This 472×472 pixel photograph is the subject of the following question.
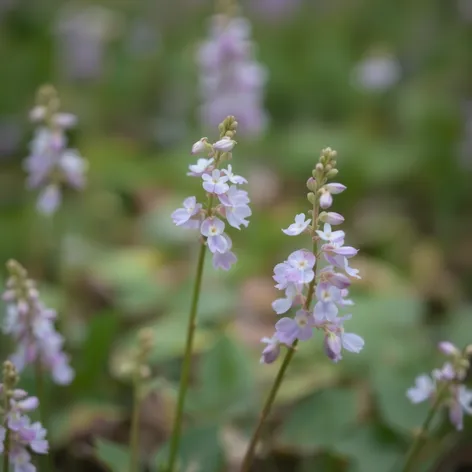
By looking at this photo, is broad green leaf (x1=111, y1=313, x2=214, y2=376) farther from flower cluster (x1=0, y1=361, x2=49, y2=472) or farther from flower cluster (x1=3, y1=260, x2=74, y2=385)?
flower cluster (x1=0, y1=361, x2=49, y2=472)

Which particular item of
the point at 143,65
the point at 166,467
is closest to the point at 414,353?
the point at 166,467

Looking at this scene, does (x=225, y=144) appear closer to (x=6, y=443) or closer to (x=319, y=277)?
(x=319, y=277)

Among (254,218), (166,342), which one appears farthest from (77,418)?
(254,218)

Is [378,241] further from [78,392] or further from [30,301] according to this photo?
[30,301]

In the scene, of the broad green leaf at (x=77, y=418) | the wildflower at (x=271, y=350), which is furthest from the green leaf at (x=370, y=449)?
the broad green leaf at (x=77, y=418)

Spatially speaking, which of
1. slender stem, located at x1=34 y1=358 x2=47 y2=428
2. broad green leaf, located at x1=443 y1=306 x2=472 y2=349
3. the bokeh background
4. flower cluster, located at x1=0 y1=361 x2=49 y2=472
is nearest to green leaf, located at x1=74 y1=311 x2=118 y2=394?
the bokeh background

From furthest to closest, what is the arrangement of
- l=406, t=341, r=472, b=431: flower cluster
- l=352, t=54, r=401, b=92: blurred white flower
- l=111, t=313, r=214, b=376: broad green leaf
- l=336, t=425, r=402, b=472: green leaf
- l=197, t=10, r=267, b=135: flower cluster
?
l=352, t=54, r=401, b=92: blurred white flower < l=197, t=10, r=267, b=135: flower cluster < l=111, t=313, r=214, b=376: broad green leaf < l=336, t=425, r=402, b=472: green leaf < l=406, t=341, r=472, b=431: flower cluster
